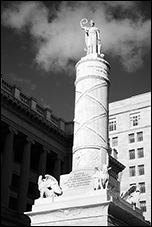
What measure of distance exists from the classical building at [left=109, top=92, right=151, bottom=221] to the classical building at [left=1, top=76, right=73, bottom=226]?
20.7 meters

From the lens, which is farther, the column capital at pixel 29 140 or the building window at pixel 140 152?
the building window at pixel 140 152

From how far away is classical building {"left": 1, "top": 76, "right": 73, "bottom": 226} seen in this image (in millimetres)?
44656

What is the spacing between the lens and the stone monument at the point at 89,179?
757 inches

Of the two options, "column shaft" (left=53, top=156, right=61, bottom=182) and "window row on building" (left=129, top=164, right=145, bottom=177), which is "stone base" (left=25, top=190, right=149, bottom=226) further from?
"window row on building" (left=129, top=164, right=145, bottom=177)

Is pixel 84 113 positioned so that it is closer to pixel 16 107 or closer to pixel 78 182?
pixel 78 182

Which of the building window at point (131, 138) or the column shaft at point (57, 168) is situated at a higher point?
the building window at point (131, 138)

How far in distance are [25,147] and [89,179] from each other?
29.4m

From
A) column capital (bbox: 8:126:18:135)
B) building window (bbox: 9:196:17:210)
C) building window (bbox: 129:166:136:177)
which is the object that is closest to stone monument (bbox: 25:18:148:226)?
column capital (bbox: 8:126:18:135)

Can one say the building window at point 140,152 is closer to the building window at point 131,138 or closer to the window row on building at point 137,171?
the window row on building at point 137,171

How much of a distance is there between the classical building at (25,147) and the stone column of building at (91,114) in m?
22.1

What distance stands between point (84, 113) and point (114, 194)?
5726 millimetres

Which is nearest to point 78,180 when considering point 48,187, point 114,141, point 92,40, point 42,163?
point 48,187

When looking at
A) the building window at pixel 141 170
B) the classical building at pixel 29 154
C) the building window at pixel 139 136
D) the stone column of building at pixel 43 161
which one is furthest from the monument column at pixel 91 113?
the building window at pixel 139 136

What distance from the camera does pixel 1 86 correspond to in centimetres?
4719
